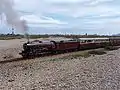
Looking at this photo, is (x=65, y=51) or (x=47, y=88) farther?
(x=65, y=51)

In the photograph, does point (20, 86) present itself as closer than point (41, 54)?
Yes

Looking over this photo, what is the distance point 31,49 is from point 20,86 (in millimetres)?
20199

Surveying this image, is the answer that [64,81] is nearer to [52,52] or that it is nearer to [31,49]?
[31,49]

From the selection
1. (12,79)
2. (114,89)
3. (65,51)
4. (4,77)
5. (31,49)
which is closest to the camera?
(114,89)

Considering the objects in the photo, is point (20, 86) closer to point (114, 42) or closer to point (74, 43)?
point (74, 43)

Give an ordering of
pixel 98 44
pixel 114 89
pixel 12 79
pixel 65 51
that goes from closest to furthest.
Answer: pixel 114 89 < pixel 12 79 < pixel 65 51 < pixel 98 44

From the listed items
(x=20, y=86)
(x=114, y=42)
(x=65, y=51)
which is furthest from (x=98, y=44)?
Answer: (x=20, y=86)

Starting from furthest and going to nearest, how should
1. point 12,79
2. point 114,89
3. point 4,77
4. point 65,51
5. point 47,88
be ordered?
point 65,51 < point 4,77 < point 12,79 < point 47,88 < point 114,89

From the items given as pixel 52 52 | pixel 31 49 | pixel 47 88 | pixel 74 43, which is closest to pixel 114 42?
A: pixel 74 43

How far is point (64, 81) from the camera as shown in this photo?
18.3m

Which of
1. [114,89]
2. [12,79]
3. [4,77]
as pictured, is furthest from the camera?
[4,77]

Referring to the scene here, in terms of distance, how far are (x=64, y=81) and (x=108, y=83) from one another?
314 centimetres

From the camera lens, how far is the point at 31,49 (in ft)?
123

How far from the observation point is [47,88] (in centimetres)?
1636
